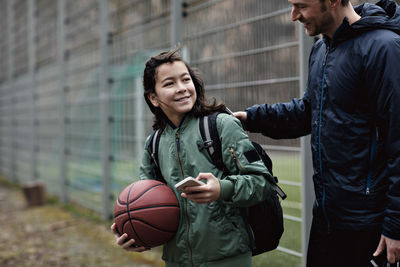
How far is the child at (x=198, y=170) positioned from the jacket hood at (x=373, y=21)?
66 cm

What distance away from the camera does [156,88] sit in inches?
99.2

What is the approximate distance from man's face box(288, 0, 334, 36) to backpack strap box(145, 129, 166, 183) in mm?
978

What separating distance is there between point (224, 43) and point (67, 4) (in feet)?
17.1

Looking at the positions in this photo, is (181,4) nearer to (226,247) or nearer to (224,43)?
(224,43)

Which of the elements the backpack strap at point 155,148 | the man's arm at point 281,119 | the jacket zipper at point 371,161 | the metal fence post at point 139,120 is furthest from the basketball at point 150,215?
the metal fence post at point 139,120

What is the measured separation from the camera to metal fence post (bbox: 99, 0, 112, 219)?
683 cm

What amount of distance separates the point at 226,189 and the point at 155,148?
61 cm

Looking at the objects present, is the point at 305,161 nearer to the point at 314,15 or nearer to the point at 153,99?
the point at 153,99

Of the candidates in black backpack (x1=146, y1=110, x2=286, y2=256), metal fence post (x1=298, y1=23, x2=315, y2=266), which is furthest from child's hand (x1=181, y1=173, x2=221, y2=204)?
metal fence post (x1=298, y1=23, x2=315, y2=266)

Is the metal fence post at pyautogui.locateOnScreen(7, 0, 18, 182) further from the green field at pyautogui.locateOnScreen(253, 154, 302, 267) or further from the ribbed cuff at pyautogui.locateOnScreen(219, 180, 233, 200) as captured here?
the ribbed cuff at pyautogui.locateOnScreen(219, 180, 233, 200)

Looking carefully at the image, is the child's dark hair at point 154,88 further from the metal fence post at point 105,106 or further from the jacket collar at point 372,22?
the metal fence post at point 105,106

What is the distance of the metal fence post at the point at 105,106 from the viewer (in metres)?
6.83

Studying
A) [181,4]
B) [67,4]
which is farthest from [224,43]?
[67,4]

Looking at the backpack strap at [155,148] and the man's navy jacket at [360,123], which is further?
the backpack strap at [155,148]
